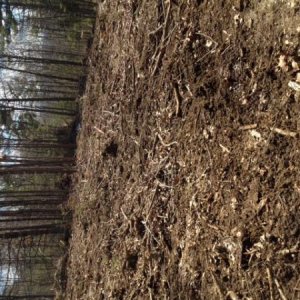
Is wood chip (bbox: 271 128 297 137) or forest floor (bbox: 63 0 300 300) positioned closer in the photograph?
wood chip (bbox: 271 128 297 137)

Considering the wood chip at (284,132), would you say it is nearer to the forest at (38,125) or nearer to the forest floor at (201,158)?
the forest floor at (201,158)

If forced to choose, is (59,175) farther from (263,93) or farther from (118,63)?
(263,93)

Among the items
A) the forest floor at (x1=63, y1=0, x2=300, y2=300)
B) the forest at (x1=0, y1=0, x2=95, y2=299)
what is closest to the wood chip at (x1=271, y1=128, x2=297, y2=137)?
the forest floor at (x1=63, y1=0, x2=300, y2=300)

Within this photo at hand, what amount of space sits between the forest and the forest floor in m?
3.67

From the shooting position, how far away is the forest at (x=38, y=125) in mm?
10477

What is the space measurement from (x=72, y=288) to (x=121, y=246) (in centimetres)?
269

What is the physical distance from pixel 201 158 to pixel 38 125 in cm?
820

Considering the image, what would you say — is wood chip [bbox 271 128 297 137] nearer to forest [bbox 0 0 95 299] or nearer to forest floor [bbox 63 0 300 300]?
forest floor [bbox 63 0 300 300]

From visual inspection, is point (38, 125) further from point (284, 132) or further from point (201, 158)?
point (284, 132)

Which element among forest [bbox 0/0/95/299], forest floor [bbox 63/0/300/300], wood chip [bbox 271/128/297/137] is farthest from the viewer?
forest [bbox 0/0/95/299]

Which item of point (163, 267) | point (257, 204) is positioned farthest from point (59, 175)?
point (257, 204)

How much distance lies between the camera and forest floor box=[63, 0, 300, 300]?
3.27m

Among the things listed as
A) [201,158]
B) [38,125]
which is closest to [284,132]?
[201,158]

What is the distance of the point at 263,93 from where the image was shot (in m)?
3.51
